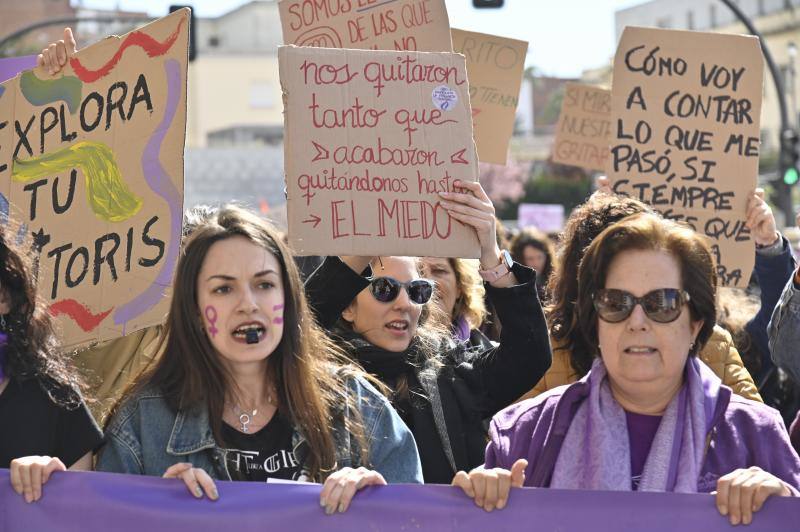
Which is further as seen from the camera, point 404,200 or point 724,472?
point 404,200

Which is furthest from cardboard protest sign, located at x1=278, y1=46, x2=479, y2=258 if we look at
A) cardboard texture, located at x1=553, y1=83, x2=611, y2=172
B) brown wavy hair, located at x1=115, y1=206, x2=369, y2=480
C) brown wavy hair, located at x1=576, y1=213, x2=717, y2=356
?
→ cardboard texture, located at x1=553, y1=83, x2=611, y2=172

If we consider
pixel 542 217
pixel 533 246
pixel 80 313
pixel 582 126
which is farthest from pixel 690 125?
pixel 542 217

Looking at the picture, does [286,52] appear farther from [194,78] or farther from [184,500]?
[194,78]

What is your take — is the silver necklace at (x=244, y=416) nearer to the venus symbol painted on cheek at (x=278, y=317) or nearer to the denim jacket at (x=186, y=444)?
the denim jacket at (x=186, y=444)

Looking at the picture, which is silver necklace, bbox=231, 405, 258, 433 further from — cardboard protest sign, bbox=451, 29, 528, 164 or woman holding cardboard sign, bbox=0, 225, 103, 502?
cardboard protest sign, bbox=451, 29, 528, 164

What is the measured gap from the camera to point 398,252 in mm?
3514

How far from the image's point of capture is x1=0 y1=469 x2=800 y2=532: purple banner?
2846mm

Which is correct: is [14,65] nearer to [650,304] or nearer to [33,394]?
[33,394]

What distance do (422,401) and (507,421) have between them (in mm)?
731

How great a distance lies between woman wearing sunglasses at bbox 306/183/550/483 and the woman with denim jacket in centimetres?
48

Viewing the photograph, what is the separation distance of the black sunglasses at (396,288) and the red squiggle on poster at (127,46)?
96 centimetres

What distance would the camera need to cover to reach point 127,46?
3.95 m

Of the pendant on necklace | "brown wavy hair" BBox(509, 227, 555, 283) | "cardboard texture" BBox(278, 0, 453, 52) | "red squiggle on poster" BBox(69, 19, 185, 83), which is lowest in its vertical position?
the pendant on necklace

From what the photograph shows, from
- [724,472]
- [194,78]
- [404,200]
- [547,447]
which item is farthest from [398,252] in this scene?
[194,78]
